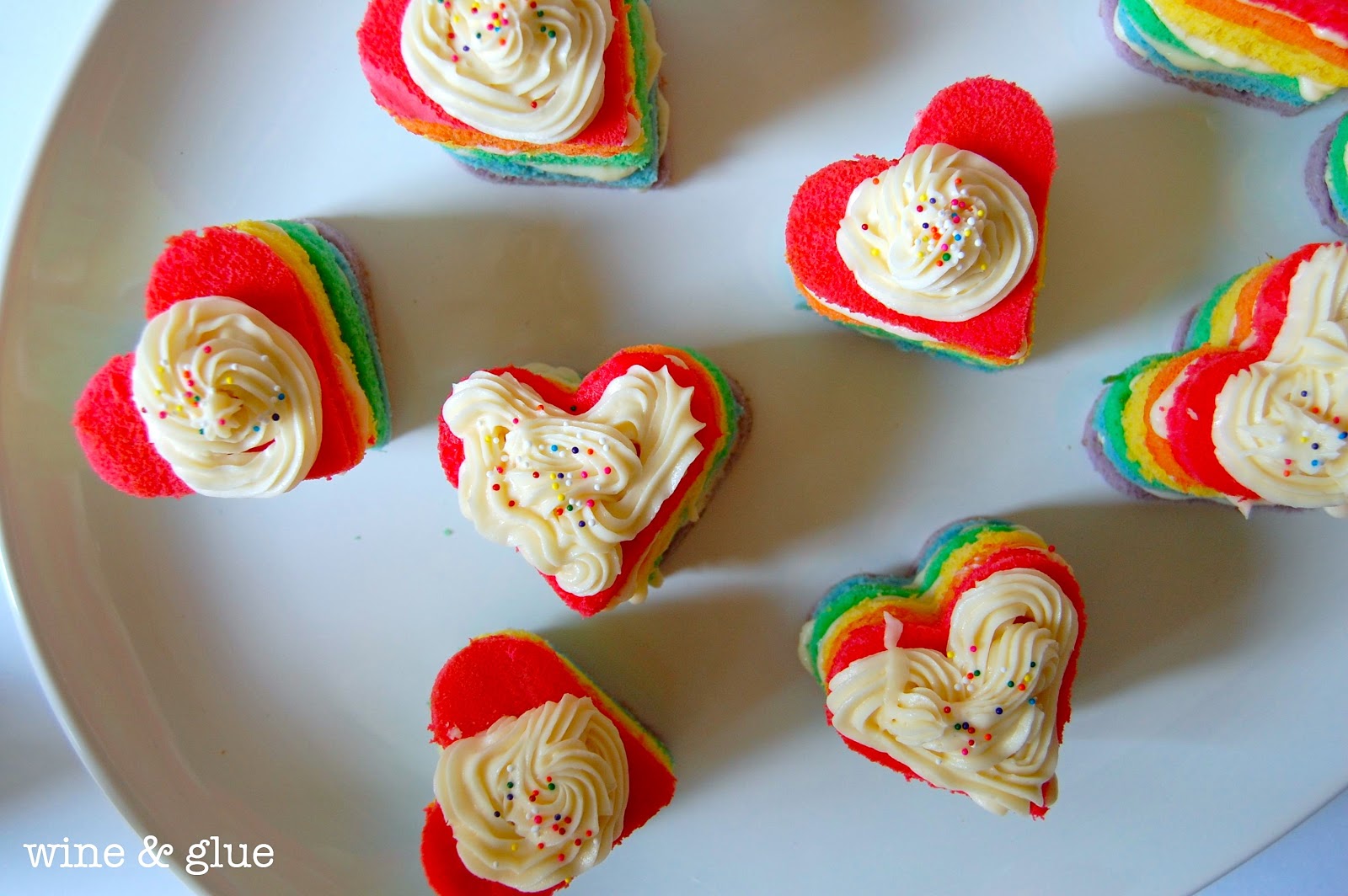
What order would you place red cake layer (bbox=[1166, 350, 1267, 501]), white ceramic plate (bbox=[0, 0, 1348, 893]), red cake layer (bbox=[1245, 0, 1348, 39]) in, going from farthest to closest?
white ceramic plate (bbox=[0, 0, 1348, 893]) < red cake layer (bbox=[1166, 350, 1267, 501]) < red cake layer (bbox=[1245, 0, 1348, 39])

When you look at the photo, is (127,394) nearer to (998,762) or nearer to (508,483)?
(508,483)

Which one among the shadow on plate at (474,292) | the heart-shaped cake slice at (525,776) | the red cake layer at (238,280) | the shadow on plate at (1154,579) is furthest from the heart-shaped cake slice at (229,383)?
the shadow on plate at (1154,579)

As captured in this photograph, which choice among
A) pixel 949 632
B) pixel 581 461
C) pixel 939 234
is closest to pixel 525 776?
pixel 581 461

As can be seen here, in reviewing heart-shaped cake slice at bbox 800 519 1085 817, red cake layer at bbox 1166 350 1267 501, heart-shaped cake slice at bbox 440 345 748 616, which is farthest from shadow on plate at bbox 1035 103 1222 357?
heart-shaped cake slice at bbox 440 345 748 616

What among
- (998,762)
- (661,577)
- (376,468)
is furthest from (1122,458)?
A: (376,468)

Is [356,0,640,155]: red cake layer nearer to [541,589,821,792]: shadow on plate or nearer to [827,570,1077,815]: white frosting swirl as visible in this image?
[541,589,821,792]: shadow on plate

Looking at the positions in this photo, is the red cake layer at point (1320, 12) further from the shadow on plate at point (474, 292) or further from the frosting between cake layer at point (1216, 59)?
the shadow on plate at point (474, 292)
